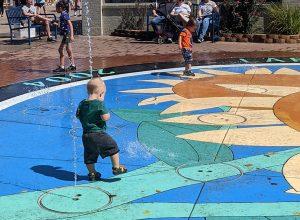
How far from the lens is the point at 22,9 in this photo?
15828 mm

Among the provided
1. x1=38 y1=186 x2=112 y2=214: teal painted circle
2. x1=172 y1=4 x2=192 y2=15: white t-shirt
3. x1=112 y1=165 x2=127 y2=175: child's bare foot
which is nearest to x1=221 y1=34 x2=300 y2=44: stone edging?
x1=172 y1=4 x2=192 y2=15: white t-shirt

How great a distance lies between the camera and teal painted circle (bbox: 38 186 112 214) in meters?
4.15

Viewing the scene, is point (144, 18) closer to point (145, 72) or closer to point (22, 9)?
point (22, 9)

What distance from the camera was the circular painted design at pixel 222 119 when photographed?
662 centimetres

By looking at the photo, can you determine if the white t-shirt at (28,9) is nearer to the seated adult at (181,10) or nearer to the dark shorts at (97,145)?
the seated adult at (181,10)

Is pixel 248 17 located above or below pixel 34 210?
above

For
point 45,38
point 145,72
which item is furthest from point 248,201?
point 45,38

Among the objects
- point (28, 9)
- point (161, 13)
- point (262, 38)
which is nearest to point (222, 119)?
point (161, 13)

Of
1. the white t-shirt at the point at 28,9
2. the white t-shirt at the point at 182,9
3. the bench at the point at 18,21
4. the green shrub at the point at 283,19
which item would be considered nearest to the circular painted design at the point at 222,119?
the white t-shirt at the point at 182,9

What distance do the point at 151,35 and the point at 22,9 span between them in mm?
4265

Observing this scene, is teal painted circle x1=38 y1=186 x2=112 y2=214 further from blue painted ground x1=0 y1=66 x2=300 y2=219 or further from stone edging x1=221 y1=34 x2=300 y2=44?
stone edging x1=221 y1=34 x2=300 y2=44

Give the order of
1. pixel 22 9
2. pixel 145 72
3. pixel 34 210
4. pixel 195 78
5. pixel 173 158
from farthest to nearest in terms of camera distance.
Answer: pixel 22 9, pixel 145 72, pixel 195 78, pixel 173 158, pixel 34 210

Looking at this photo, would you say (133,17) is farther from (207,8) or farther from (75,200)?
(75,200)

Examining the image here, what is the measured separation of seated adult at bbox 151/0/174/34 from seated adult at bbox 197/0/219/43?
1003 mm
